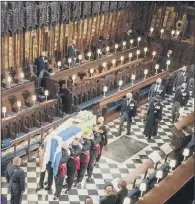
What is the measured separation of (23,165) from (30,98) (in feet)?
7.70

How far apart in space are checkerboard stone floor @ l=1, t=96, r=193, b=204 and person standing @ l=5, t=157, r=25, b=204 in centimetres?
102

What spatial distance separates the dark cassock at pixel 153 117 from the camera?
41.7 ft

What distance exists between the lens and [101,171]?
1127cm

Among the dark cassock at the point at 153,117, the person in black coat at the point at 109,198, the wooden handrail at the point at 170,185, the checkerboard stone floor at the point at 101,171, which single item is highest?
the person in black coat at the point at 109,198

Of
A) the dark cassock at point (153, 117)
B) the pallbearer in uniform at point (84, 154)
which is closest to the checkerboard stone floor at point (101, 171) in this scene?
the dark cassock at point (153, 117)

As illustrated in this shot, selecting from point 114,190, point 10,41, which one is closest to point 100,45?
point 10,41

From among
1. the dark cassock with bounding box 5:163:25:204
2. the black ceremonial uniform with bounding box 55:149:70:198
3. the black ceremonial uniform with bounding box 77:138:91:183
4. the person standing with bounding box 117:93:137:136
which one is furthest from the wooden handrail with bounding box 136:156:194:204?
the person standing with bounding box 117:93:137:136

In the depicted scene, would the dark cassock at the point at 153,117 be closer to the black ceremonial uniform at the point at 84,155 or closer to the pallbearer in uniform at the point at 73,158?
the black ceremonial uniform at the point at 84,155

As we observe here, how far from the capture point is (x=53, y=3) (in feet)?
50.7

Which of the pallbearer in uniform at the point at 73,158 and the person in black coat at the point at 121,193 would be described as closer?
the person in black coat at the point at 121,193

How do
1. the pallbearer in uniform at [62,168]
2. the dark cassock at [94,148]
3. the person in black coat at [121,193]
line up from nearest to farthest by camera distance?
the person in black coat at [121,193]
the pallbearer in uniform at [62,168]
the dark cassock at [94,148]

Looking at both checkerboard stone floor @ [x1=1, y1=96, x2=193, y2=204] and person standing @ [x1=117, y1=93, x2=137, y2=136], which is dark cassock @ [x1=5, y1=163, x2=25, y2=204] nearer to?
checkerboard stone floor @ [x1=1, y1=96, x2=193, y2=204]

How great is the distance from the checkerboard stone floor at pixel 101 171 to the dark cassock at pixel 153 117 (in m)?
0.28

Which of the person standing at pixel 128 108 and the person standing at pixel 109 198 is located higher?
the person standing at pixel 109 198
